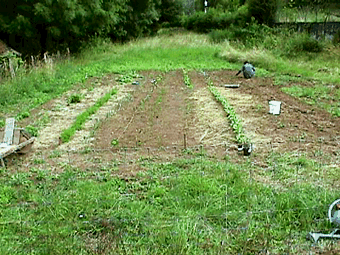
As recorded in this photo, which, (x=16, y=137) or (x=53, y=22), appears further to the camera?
(x=53, y=22)

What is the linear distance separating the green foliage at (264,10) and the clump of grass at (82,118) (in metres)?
13.0

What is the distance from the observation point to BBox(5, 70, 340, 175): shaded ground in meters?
5.66

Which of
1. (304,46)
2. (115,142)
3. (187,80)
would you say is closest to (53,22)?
(187,80)

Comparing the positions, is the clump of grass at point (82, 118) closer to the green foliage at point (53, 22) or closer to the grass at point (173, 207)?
the grass at point (173, 207)

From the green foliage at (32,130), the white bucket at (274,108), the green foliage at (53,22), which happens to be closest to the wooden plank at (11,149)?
the green foliage at (32,130)

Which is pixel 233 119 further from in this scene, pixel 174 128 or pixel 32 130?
pixel 32 130

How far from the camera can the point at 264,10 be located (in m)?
20.5

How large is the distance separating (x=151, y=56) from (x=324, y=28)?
7.47m

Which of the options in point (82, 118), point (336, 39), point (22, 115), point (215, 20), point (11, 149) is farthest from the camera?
point (215, 20)

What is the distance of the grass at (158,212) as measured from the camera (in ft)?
11.3

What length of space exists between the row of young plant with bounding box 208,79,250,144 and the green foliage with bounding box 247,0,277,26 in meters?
12.2

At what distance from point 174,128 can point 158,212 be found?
3.07 meters

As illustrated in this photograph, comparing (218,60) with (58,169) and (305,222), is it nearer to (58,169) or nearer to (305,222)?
(58,169)

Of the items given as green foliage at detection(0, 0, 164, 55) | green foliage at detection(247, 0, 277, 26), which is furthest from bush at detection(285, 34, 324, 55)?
green foliage at detection(0, 0, 164, 55)
